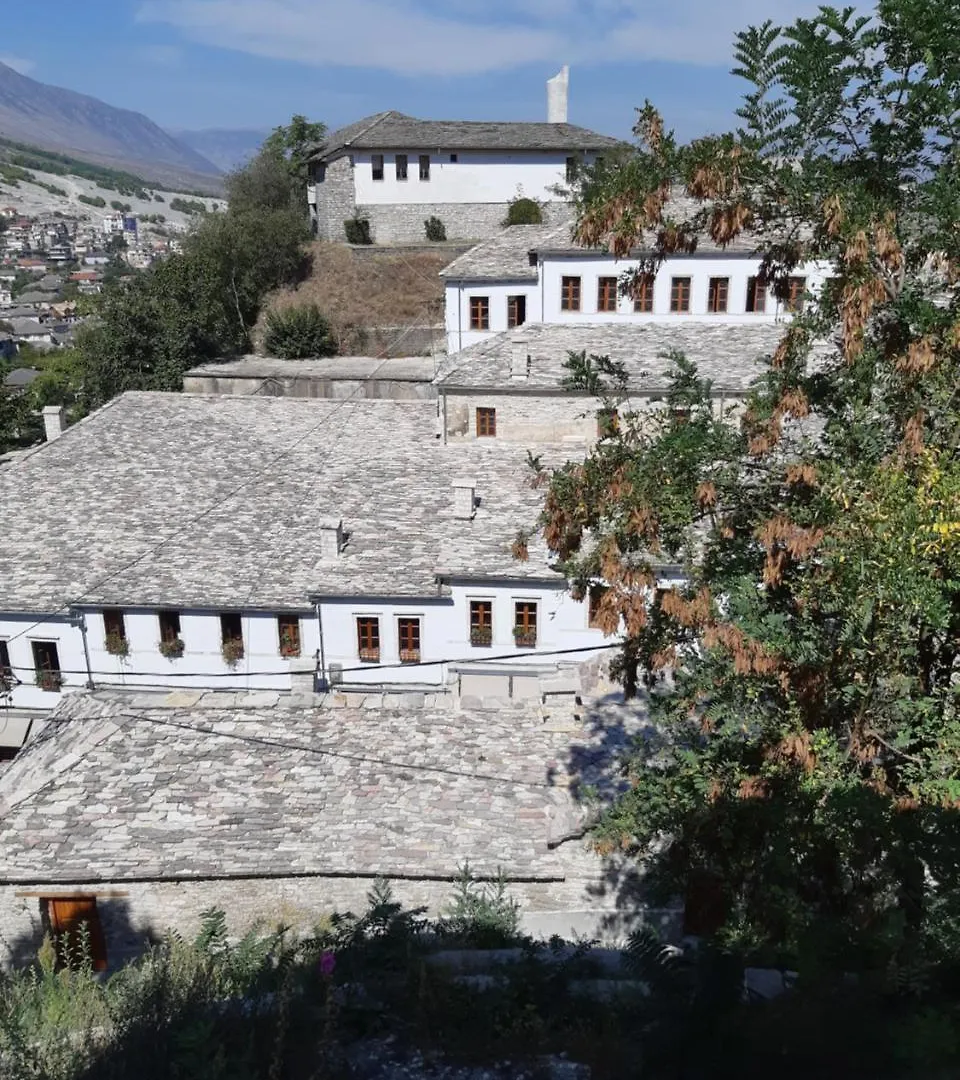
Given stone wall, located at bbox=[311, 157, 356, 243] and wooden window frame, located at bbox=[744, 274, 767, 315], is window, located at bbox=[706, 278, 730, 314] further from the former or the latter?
stone wall, located at bbox=[311, 157, 356, 243]

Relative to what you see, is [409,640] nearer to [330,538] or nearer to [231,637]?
[330,538]

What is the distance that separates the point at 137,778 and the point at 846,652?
1158cm

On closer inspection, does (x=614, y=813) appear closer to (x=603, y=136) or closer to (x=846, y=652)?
(x=846, y=652)

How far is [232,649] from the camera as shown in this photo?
66.6 feet

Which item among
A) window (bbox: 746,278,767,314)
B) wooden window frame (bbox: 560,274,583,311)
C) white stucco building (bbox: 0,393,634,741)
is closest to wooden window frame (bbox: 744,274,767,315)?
window (bbox: 746,278,767,314)

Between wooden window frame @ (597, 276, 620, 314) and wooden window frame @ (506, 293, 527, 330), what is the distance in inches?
165

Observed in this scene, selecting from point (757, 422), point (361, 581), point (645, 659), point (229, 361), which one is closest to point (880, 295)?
point (757, 422)

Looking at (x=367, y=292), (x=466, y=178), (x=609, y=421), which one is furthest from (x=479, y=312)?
(x=609, y=421)

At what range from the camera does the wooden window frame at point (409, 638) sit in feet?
65.7

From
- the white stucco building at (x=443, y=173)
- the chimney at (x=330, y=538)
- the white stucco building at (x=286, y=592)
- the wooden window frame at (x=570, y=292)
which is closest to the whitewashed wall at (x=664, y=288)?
the wooden window frame at (x=570, y=292)

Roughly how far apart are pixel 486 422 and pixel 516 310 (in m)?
9.92

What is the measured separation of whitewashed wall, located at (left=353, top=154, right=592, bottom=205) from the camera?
176 feet

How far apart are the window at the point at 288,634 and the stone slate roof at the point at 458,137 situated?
40793 mm

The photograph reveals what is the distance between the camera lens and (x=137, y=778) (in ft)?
47.6
